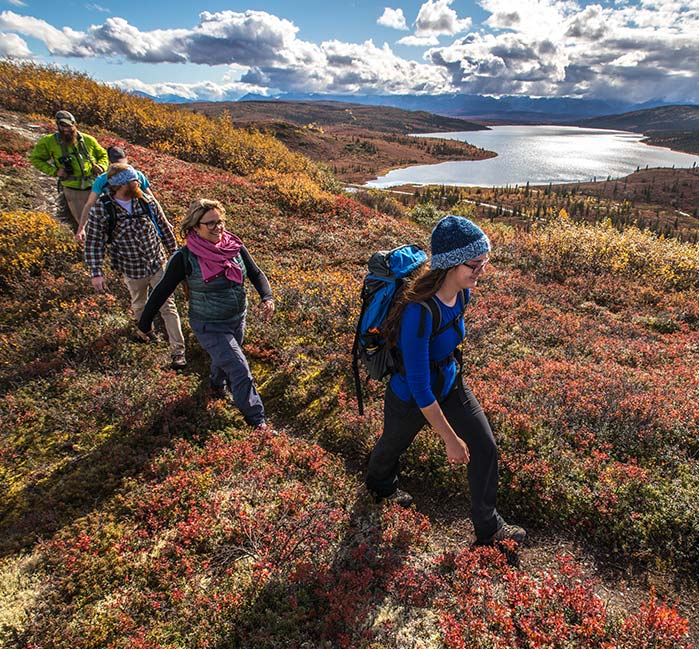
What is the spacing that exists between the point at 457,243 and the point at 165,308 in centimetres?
535

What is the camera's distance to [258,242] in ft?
46.1

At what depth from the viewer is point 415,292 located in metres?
3.20

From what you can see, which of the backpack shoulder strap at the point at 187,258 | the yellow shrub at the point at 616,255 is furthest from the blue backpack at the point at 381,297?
the yellow shrub at the point at 616,255

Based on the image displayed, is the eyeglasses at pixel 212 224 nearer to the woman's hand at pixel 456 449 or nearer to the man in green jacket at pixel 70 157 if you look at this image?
the woman's hand at pixel 456 449

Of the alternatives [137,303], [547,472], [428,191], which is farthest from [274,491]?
[428,191]

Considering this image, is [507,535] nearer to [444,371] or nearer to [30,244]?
[444,371]

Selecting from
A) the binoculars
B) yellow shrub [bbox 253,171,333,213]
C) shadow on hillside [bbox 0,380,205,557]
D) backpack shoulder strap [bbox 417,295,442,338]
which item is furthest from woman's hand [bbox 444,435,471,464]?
yellow shrub [bbox 253,171,333,213]

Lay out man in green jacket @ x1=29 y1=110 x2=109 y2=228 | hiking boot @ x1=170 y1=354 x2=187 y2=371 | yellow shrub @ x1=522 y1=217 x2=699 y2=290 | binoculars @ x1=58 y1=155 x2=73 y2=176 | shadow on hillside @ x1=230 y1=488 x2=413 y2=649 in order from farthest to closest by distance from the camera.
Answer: yellow shrub @ x1=522 y1=217 x2=699 y2=290 → binoculars @ x1=58 y1=155 x2=73 y2=176 → man in green jacket @ x1=29 y1=110 x2=109 y2=228 → hiking boot @ x1=170 y1=354 x2=187 y2=371 → shadow on hillside @ x1=230 y1=488 x2=413 y2=649

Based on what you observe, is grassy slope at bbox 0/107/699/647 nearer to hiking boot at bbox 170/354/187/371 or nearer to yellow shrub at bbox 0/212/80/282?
yellow shrub at bbox 0/212/80/282

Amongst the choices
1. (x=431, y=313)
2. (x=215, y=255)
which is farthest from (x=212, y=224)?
(x=431, y=313)

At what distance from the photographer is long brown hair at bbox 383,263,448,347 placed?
10.4 feet

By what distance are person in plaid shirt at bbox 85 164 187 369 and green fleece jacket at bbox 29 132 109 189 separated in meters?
2.88

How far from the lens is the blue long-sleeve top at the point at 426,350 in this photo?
3.18 meters

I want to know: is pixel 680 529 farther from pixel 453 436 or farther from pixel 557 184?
pixel 557 184
